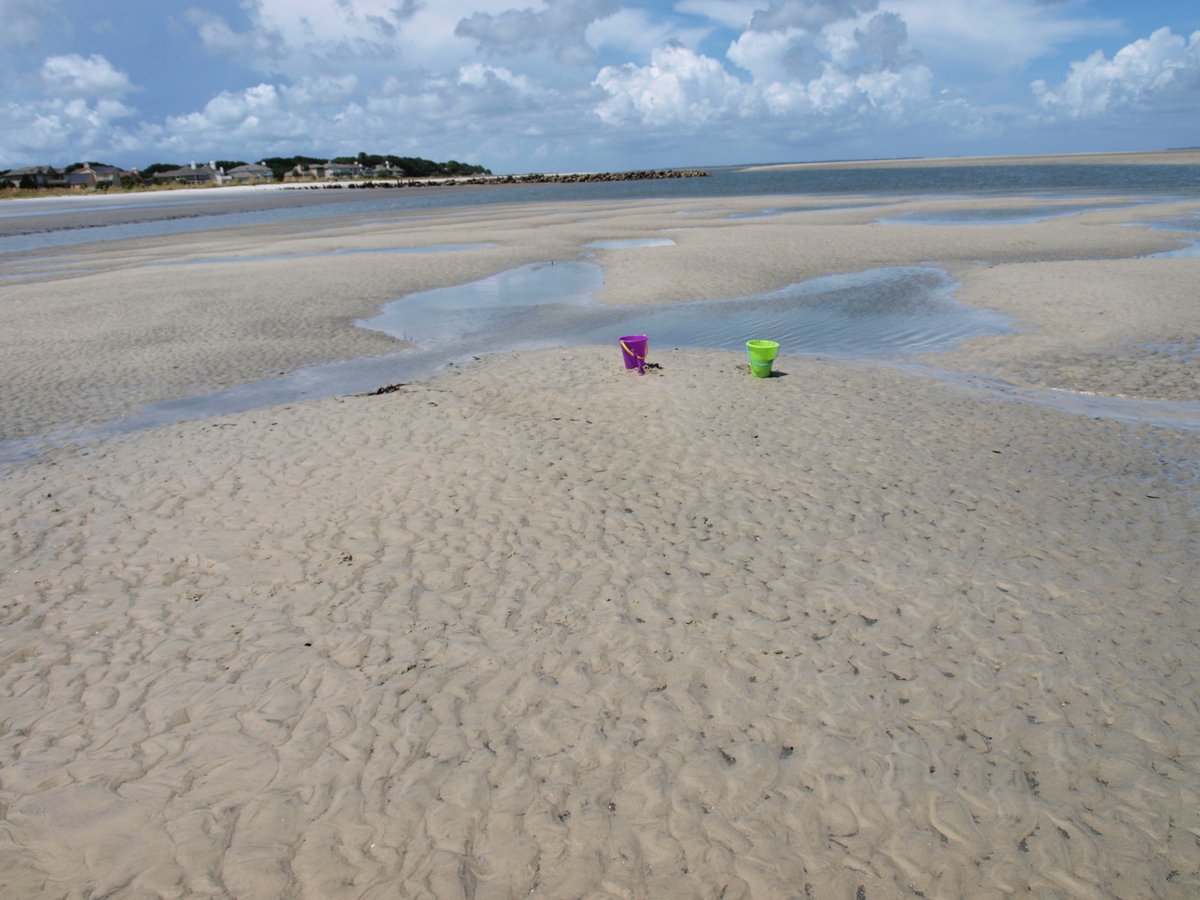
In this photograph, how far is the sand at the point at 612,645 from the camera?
3939 mm

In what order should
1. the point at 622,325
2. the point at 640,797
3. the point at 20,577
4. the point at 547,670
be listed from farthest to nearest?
the point at 622,325 → the point at 20,577 → the point at 547,670 → the point at 640,797

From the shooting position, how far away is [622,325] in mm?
16203

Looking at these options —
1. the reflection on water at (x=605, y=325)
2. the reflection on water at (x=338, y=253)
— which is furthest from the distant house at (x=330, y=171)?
the reflection on water at (x=605, y=325)

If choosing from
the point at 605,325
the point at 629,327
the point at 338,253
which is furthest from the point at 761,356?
the point at 338,253

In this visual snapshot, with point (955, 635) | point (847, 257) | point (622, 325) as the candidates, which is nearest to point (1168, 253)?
point (847, 257)

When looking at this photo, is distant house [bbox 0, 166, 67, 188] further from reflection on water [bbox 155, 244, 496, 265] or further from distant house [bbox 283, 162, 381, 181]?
reflection on water [bbox 155, 244, 496, 265]

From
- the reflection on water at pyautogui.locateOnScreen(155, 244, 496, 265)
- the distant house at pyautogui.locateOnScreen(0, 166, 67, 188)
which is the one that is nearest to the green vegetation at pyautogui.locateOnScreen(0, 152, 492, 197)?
the distant house at pyautogui.locateOnScreen(0, 166, 67, 188)

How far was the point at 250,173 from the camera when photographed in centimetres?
13488

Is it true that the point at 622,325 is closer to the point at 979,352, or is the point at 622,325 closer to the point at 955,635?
the point at 979,352

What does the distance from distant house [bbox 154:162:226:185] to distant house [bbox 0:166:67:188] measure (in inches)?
567

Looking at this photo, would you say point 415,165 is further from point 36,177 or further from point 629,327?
point 629,327

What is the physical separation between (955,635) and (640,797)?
8.97 ft

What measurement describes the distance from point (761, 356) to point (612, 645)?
6.75m

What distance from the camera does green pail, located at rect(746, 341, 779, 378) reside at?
11.1 metres
